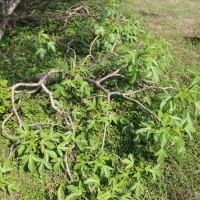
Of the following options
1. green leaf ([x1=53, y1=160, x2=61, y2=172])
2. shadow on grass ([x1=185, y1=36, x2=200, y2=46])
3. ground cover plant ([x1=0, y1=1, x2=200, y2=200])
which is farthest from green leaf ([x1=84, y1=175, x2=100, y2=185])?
shadow on grass ([x1=185, y1=36, x2=200, y2=46])

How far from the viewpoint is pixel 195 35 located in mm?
4594

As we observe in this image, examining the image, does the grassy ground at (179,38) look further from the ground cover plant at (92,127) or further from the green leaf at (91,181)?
the green leaf at (91,181)

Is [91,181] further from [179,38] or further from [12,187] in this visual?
[179,38]

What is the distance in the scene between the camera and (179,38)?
175 inches

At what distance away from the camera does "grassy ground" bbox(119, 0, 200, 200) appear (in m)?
2.42

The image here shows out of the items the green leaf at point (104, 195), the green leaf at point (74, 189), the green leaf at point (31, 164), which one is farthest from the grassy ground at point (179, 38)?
the green leaf at point (31, 164)

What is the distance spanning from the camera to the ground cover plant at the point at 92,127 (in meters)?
2.24

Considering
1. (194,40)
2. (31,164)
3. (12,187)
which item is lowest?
(12,187)

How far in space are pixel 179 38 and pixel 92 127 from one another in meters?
2.44

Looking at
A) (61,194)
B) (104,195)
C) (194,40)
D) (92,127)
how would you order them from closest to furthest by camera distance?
1. (104,195)
2. (61,194)
3. (92,127)
4. (194,40)

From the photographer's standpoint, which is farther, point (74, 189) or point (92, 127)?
point (92, 127)

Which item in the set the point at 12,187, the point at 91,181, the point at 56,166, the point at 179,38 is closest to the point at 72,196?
the point at 91,181

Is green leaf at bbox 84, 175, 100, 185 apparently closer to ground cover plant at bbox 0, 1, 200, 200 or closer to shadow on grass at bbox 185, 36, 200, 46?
ground cover plant at bbox 0, 1, 200, 200

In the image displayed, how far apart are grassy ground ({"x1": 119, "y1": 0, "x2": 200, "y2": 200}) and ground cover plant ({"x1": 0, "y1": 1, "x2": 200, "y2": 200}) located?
0.09 m
